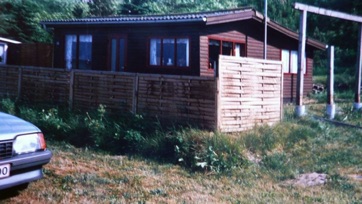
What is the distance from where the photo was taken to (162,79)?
34.4ft

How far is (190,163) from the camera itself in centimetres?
842

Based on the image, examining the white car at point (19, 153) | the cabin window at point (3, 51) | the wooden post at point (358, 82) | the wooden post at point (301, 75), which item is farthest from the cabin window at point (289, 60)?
the white car at point (19, 153)

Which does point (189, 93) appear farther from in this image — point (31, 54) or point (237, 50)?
point (31, 54)

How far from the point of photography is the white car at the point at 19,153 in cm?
500

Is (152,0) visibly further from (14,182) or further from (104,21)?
(14,182)

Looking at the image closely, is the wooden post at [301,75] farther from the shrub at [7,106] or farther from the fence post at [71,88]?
the shrub at [7,106]

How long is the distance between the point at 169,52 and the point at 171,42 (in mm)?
363

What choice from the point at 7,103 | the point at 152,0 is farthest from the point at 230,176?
the point at 152,0

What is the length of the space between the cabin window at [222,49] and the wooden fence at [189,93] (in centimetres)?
480

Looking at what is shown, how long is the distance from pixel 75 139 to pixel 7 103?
327 centimetres

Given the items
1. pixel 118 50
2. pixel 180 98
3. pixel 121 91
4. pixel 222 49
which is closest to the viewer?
pixel 180 98

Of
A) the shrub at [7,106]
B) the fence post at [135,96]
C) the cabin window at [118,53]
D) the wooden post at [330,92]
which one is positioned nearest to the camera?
the fence post at [135,96]

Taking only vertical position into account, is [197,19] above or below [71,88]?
above

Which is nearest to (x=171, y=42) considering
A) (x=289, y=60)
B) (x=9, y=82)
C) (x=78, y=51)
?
(x=78, y=51)
